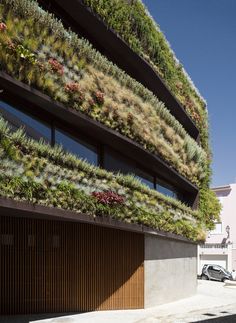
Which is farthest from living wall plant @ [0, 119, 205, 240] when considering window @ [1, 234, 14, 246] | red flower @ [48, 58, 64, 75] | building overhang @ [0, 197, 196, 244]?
window @ [1, 234, 14, 246]

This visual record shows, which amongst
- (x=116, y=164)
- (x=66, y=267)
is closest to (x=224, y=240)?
(x=116, y=164)

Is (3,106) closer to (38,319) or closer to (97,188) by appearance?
(97,188)

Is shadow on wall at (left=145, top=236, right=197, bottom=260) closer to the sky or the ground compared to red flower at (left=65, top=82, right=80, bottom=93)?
closer to the ground

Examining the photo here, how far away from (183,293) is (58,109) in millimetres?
14485

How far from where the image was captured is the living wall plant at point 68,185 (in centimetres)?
1216

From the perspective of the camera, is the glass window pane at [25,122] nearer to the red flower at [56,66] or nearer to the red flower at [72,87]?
the red flower at [72,87]

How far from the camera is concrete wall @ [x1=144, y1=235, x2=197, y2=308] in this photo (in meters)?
20.5

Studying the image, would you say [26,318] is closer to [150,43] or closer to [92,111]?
[92,111]

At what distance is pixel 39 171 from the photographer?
1328 cm

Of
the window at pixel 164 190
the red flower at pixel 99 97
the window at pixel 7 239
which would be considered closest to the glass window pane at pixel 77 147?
the red flower at pixel 99 97

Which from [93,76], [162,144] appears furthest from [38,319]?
[162,144]

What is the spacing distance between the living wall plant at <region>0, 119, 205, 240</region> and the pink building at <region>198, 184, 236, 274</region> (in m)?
34.3

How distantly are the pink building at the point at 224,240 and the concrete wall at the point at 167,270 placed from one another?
27222 millimetres

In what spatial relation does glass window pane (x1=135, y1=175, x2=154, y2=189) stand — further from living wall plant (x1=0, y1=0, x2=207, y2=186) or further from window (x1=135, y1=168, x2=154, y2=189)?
living wall plant (x1=0, y1=0, x2=207, y2=186)
